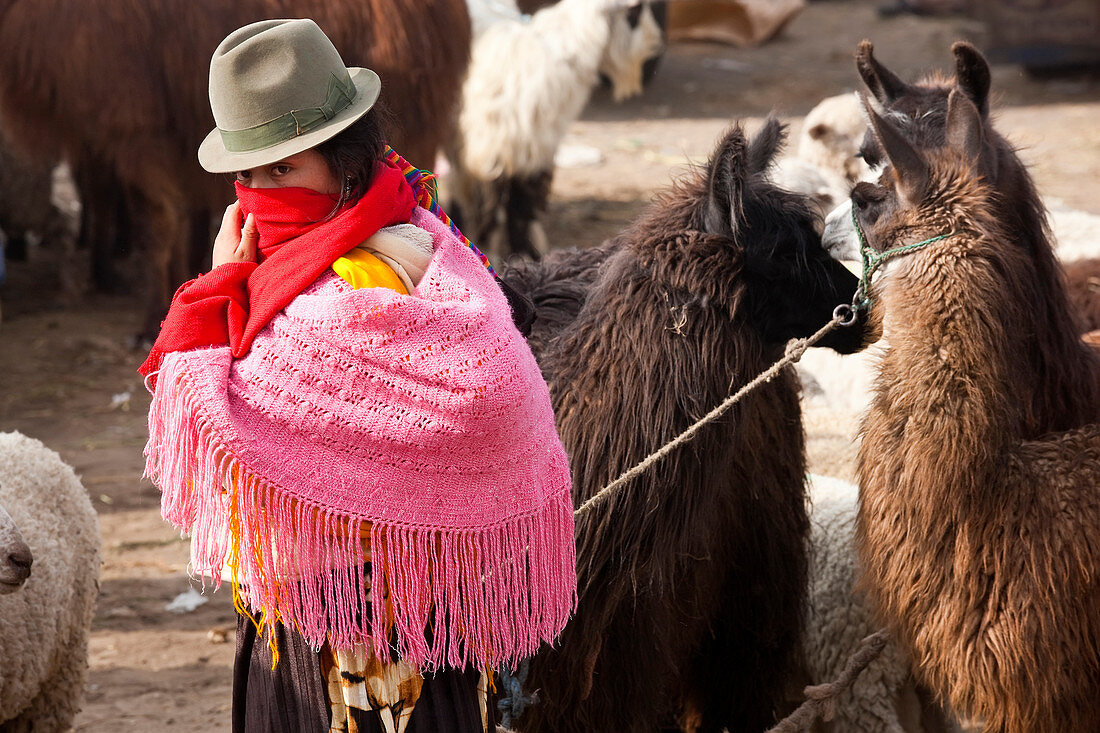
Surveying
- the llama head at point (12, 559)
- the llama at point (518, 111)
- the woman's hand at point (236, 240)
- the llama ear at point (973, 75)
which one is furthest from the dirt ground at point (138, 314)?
the woman's hand at point (236, 240)

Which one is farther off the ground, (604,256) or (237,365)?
(237,365)

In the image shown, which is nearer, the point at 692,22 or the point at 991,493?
the point at 991,493

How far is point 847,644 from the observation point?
9.93 feet

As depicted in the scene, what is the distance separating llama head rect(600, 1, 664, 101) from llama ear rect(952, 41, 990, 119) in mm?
5722

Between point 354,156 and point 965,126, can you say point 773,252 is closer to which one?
point 965,126

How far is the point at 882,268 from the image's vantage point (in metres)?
2.33

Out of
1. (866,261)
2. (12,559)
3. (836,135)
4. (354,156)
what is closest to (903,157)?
A: (866,261)

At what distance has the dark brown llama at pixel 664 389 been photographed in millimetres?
2320

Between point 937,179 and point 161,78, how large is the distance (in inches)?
186

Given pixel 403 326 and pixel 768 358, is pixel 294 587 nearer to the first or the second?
pixel 403 326

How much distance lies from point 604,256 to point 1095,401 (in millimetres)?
1309

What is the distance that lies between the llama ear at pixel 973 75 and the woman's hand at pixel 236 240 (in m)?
1.49

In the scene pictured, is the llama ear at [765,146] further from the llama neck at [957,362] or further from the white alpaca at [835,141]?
the white alpaca at [835,141]

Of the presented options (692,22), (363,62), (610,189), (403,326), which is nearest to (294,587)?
(403,326)
